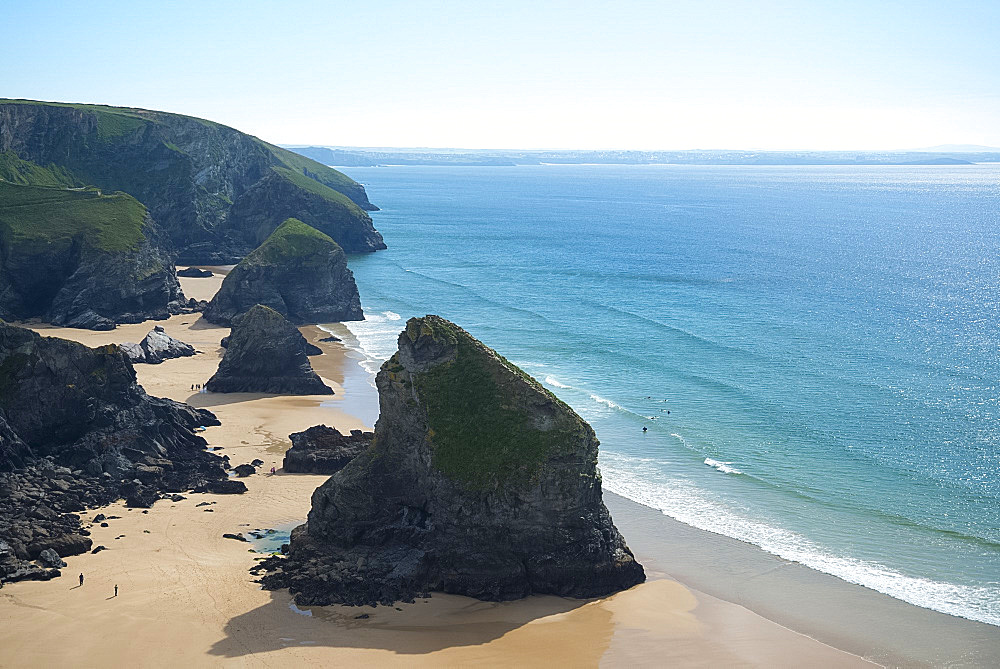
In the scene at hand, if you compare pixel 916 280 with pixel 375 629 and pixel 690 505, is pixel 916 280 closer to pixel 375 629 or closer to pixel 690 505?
pixel 690 505

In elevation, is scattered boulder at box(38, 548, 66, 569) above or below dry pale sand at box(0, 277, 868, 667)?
above

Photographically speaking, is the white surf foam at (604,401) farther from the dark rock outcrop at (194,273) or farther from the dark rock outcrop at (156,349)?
the dark rock outcrop at (194,273)

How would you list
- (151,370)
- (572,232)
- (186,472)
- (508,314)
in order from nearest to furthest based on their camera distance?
(186,472), (151,370), (508,314), (572,232)

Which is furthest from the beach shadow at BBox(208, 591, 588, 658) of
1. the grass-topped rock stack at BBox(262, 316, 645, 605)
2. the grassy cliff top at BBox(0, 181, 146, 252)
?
the grassy cliff top at BBox(0, 181, 146, 252)

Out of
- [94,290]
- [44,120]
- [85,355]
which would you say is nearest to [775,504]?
[85,355]

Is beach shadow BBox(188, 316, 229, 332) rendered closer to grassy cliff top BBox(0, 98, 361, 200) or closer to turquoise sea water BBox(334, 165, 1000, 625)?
turquoise sea water BBox(334, 165, 1000, 625)

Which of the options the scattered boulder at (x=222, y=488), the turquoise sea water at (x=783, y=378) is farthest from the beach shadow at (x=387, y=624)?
the turquoise sea water at (x=783, y=378)

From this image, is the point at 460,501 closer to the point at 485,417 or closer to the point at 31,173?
the point at 485,417
